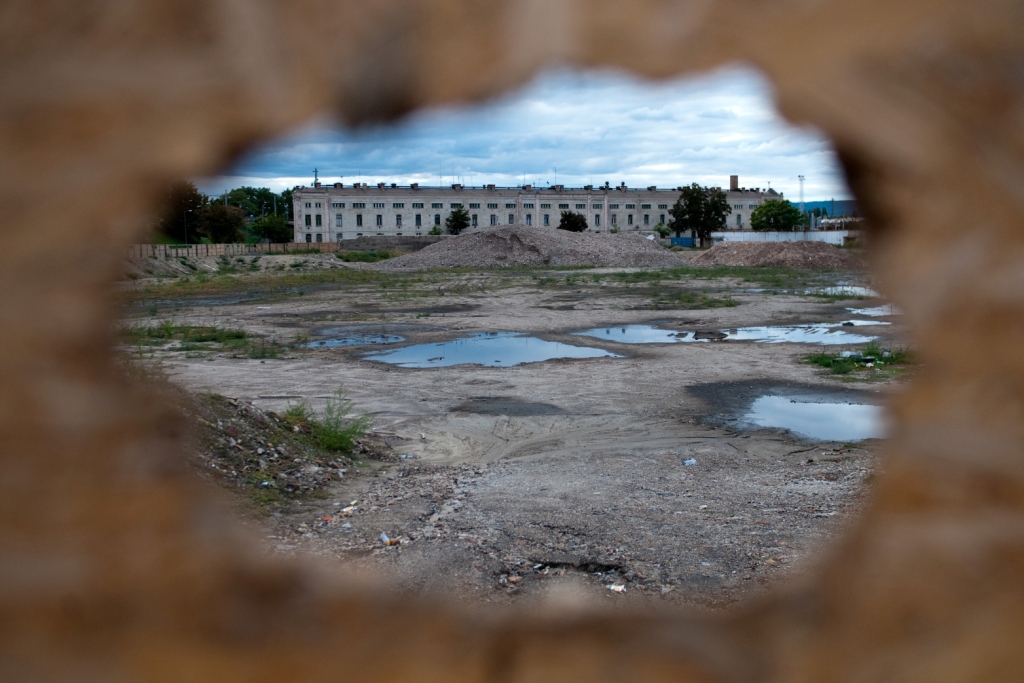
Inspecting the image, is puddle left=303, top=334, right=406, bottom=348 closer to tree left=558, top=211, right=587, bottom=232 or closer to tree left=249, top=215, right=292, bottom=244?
tree left=249, top=215, right=292, bottom=244

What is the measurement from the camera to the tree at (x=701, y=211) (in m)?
75.5

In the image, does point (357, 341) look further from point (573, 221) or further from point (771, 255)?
point (573, 221)

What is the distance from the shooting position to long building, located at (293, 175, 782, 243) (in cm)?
7588

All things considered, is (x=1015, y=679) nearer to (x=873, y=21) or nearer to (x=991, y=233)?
(x=991, y=233)

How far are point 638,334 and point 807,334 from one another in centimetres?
362

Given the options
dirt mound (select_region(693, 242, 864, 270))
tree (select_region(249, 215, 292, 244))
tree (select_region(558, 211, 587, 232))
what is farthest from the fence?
dirt mound (select_region(693, 242, 864, 270))

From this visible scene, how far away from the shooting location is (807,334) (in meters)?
17.9

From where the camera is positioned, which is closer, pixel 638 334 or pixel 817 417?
pixel 817 417

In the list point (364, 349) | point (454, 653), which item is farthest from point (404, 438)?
point (454, 653)

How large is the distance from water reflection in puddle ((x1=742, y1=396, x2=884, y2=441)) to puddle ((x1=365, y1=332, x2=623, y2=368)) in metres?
4.44

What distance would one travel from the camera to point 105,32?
3.94 ft

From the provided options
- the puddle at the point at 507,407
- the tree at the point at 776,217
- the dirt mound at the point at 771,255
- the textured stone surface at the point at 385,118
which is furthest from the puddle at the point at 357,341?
the tree at the point at 776,217

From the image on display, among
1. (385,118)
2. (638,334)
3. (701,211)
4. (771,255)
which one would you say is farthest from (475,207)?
(385,118)

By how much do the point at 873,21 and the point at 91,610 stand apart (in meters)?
1.50
